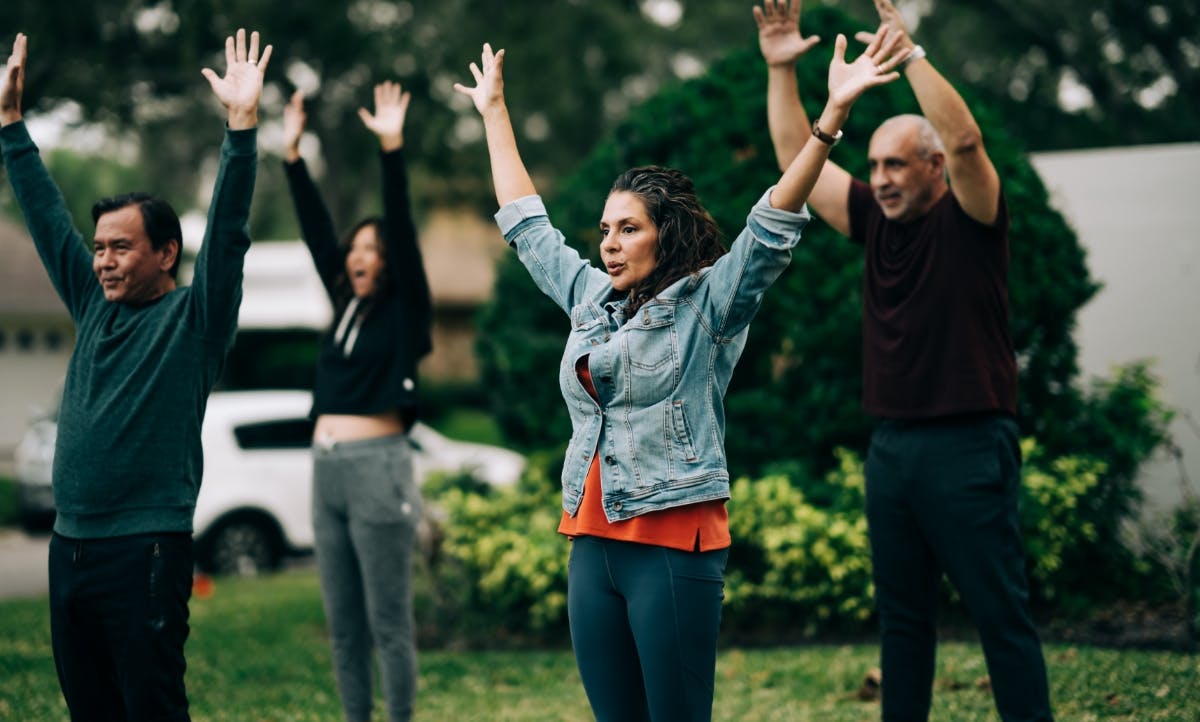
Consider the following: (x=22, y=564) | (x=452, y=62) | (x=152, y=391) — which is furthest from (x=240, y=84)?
(x=452, y=62)

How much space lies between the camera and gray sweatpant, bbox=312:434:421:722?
4.68 metres

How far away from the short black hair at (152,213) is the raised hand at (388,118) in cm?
129

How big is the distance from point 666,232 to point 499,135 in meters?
0.67

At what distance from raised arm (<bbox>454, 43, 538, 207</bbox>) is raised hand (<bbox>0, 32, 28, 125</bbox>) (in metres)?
1.42

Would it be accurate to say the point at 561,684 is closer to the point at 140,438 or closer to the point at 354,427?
the point at 354,427

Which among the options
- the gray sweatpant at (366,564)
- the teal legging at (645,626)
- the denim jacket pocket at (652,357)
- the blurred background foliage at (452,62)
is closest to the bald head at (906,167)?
the denim jacket pocket at (652,357)

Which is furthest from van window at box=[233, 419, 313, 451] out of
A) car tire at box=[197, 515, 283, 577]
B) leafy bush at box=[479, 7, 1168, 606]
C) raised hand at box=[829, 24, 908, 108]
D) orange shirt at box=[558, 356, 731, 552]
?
raised hand at box=[829, 24, 908, 108]

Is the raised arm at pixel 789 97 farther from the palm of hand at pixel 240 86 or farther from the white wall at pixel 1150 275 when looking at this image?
the white wall at pixel 1150 275

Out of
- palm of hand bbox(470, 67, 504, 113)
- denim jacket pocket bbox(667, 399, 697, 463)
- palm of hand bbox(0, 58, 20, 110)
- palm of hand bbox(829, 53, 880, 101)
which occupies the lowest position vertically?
denim jacket pocket bbox(667, 399, 697, 463)

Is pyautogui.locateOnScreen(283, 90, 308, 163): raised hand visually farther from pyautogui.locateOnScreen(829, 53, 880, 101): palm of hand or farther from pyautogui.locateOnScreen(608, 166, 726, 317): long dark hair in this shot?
pyautogui.locateOnScreen(829, 53, 880, 101): palm of hand

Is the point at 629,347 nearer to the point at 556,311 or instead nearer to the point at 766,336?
the point at 766,336

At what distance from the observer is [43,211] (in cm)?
378

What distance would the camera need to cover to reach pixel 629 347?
3.10 meters

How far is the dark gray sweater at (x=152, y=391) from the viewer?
11.3 ft
